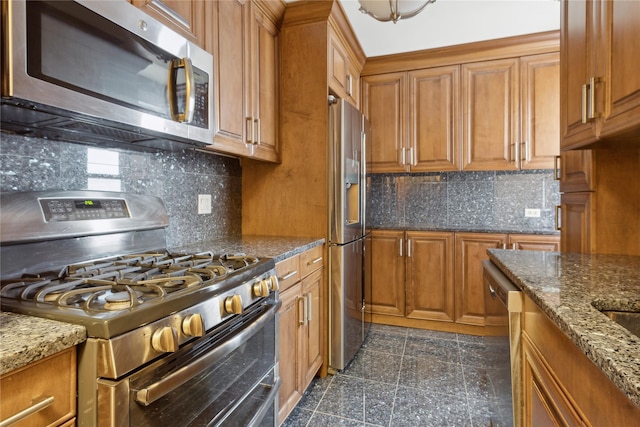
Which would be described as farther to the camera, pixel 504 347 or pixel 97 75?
pixel 504 347

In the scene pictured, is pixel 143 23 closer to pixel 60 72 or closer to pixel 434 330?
pixel 60 72

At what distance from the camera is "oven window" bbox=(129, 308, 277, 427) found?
2.75 ft

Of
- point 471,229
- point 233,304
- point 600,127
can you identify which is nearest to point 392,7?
point 600,127

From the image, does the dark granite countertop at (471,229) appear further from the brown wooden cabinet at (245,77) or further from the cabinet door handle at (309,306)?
the brown wooden cabinet at (245,77)

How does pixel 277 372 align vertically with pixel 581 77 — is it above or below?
below

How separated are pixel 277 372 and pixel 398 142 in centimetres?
233

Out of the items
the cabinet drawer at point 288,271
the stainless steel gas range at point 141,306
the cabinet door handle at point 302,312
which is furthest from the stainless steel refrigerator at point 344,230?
the stainless steel gas range at point 141,306

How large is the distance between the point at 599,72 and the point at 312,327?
1769 mm

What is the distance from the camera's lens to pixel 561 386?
2.72ft

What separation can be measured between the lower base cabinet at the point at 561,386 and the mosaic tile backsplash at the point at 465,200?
6.51ft

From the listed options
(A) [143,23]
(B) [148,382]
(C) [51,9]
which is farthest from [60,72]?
(B) [148,382]

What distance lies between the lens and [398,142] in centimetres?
314

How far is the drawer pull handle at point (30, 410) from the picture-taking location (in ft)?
1.92

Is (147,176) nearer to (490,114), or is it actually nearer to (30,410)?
(30,410)
